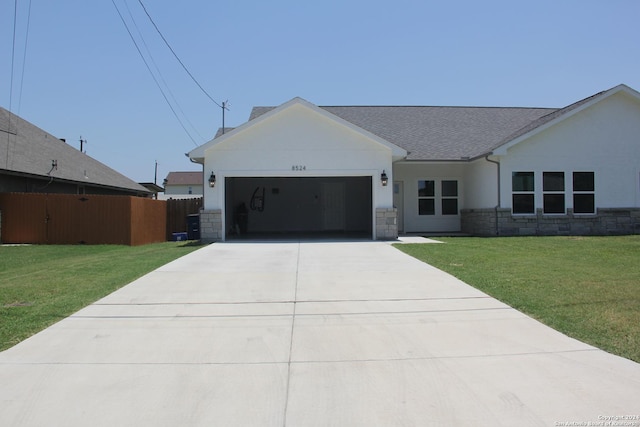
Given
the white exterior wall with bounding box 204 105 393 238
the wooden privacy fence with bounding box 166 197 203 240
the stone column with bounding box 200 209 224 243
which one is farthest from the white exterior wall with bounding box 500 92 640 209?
the wooden privacy fence with bounding box 166 197 203 240

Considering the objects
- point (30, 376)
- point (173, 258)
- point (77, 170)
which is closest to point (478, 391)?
point (30, 376)

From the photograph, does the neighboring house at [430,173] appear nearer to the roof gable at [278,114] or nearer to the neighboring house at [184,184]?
the roof gable at [278,114]

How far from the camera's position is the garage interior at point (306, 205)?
2248cm

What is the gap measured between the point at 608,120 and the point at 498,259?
11.0 meters

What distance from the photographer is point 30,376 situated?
4516mm

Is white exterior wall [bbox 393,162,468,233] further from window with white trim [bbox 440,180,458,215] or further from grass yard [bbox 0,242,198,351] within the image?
grass yard [bbox 0,242,198,351]

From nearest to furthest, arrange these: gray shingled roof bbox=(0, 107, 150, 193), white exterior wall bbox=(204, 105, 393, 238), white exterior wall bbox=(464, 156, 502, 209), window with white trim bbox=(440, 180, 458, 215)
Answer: white exterior wall bbox=(204, 105, 393, 238)
white exterior wall bbox=(464, 156, 502, 209)
gray shingled roof bbox=(0, 107, 150, 193)
window with white trim bbox=(440, 180, 458, 215)

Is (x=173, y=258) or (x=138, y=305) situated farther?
(x=173, y=258)

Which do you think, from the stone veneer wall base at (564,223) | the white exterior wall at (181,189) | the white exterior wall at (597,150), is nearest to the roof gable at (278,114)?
the stone veneer wall base at (564,223)

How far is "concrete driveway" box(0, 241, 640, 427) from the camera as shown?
379 centimetres

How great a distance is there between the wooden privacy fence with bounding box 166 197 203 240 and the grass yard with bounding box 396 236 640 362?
10.7 meters

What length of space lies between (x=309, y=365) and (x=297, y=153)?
12.4 meters

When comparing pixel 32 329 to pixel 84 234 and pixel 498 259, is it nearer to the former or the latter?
pixel 498 259

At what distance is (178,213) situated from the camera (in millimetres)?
21266
